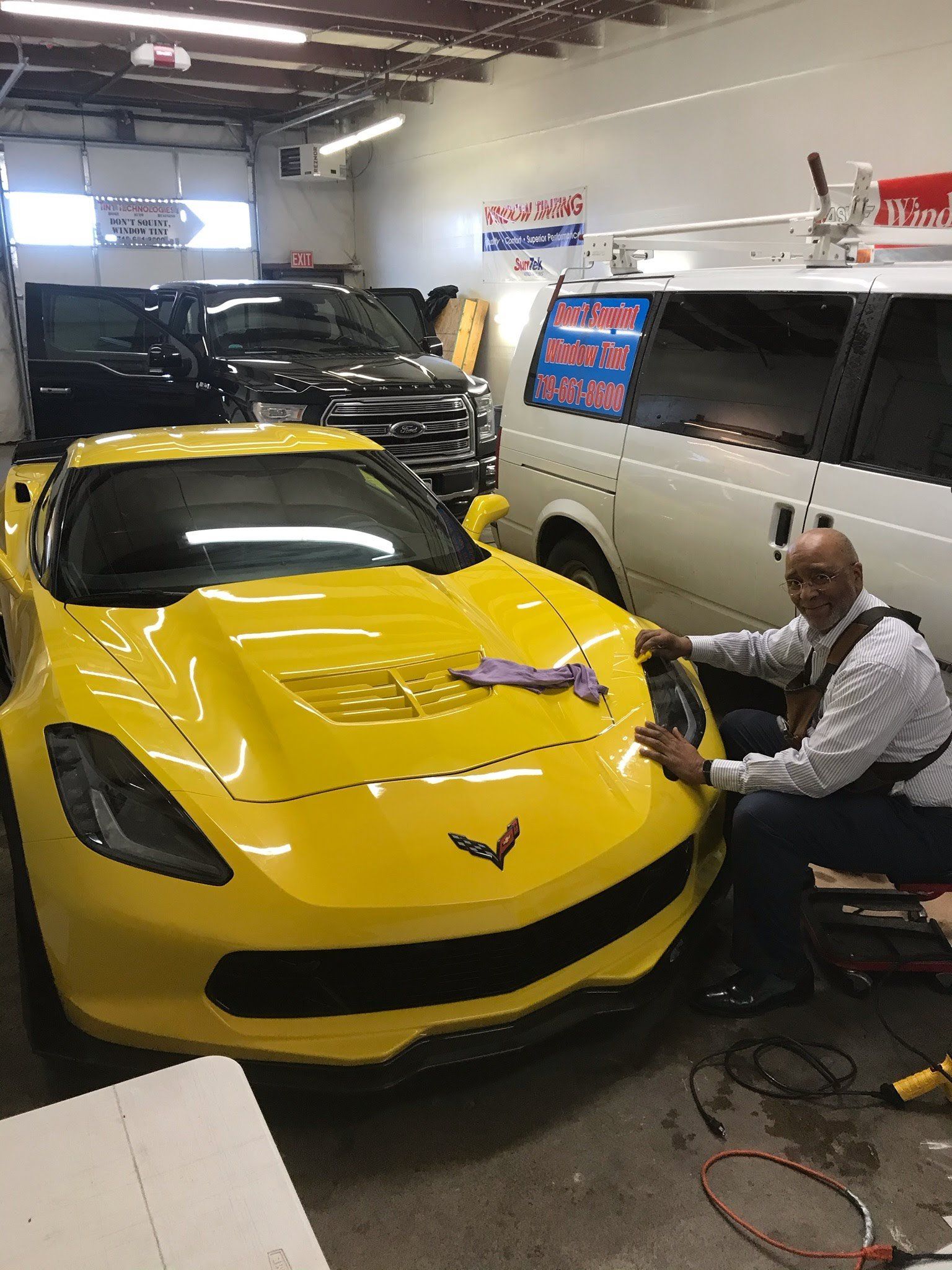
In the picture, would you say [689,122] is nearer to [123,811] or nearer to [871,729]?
[871,729]

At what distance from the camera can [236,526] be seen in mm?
3121

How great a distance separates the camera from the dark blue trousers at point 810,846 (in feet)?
8.19

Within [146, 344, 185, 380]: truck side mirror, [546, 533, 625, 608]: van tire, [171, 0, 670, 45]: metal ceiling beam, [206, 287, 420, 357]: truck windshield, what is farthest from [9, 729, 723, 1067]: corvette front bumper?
[171, 0, 670, 45]: metal ceiling beam

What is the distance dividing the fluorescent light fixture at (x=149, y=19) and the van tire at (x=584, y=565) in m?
6.92

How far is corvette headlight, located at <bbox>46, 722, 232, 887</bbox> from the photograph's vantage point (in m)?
1.95

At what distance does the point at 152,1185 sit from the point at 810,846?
6.33 feet

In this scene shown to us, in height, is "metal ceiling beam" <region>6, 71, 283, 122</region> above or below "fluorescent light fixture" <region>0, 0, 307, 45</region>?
above

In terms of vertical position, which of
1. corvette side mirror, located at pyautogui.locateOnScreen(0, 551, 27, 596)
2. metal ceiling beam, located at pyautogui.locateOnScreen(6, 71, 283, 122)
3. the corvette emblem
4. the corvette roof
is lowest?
the corvette emblem

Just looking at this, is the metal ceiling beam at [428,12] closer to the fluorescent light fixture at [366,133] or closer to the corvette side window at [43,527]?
the fluorescent light fixture at [366,133]

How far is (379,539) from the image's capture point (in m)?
3.28

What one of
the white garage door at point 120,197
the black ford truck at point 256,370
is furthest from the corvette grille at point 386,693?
the white garage door at point 120,197

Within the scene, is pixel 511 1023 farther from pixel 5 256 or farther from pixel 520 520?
pixel 5 256

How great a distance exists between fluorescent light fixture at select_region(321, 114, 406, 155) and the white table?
42.8 feet

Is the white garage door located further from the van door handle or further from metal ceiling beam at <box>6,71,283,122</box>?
the van door handle
